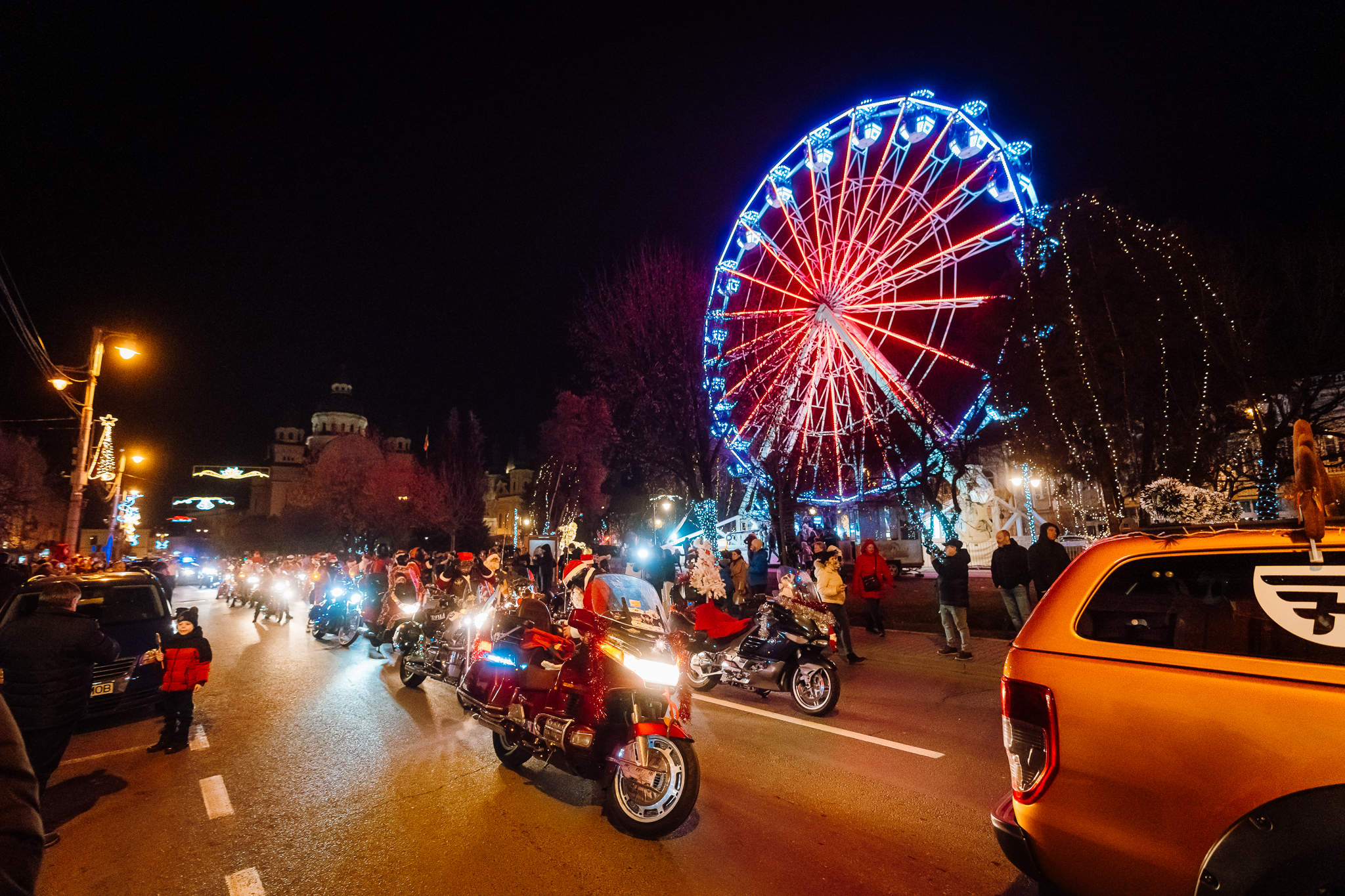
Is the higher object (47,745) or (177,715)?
(47,745)

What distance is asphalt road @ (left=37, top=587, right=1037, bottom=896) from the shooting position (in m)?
3.65

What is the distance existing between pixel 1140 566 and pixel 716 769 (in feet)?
12.1

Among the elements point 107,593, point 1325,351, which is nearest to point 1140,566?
point 107,593

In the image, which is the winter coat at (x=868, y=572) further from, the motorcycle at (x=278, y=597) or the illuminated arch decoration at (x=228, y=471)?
the illuminated arch decoration at (x=228, y=471)

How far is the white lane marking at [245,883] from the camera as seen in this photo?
3.57 m

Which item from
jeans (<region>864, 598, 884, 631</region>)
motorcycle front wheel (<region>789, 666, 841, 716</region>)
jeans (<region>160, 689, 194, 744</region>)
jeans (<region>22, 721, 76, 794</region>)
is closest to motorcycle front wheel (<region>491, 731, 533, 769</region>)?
jeans (<region>22, 721, 76, 794</region>)

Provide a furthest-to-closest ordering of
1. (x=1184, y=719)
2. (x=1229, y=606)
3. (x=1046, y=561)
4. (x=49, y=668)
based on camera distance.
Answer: (x=1046, y=561) < (x=49, y=668) < (x=1229, y=606) < (x=1184, y=719)

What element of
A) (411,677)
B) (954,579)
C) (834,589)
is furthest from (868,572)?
(411,677)

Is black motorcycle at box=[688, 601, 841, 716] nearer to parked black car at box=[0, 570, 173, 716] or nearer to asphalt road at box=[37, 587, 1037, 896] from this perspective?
asphalt road at box=[37, 587, 1037, 896]

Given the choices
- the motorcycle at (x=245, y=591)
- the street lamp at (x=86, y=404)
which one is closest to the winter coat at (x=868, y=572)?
the street lamp at (x=86, y=404)

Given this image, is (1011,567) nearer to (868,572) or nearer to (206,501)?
(868,572)

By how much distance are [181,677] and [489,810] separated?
399 centimetres

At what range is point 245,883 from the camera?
3.66 m

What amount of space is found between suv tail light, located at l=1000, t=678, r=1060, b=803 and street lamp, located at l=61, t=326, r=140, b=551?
17.4 metres
